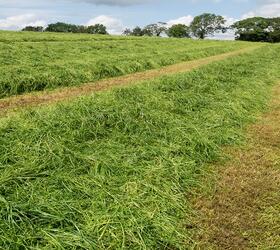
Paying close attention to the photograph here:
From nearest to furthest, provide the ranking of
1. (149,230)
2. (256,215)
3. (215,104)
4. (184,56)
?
(149,230), (256,215), (215,104), (184,56)

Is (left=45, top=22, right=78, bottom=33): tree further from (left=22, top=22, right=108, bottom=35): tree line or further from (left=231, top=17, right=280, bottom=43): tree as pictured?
(left=231, top=17, right=280, bottom=43): tree

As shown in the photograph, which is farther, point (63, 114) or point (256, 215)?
point (63, 114)

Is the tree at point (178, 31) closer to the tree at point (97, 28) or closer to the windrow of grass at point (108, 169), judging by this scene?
the tree at point (97, 28)

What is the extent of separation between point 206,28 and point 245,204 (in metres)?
130

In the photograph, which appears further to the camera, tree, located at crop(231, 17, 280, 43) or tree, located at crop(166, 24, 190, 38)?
tree, located at crop(166, 24, 190, 38)

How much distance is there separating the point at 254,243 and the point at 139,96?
21.6 ft

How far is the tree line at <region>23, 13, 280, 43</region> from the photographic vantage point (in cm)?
10529

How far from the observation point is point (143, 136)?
7.90 meters

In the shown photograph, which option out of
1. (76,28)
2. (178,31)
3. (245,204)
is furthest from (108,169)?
(178,31)

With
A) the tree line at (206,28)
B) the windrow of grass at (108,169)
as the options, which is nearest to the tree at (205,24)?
the tree line at (206,28)

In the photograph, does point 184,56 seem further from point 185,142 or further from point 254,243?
point 254,243

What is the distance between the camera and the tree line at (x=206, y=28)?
105294mm

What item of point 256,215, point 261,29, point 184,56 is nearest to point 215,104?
point 256,215

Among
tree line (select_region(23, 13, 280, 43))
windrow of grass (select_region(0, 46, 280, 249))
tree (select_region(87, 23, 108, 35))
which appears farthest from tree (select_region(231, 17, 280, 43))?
windrow of grass (select_region(0, 46, 280, 249))
